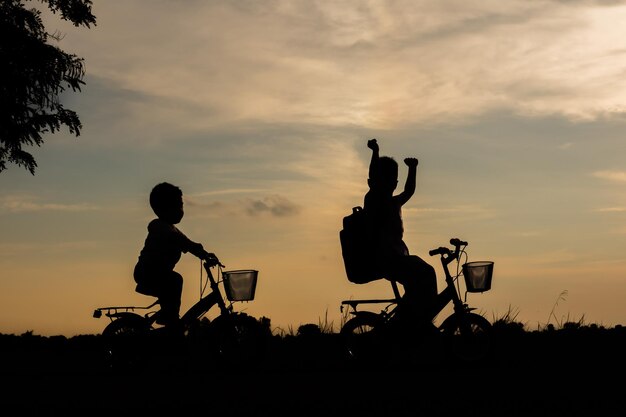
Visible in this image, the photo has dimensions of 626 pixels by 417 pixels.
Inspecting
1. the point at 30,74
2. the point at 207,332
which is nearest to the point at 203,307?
the point at 207,332

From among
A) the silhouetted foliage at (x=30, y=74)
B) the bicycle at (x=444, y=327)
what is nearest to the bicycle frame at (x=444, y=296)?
the bicycle at (x=444, y=327)

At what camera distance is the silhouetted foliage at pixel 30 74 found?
22.4 metres

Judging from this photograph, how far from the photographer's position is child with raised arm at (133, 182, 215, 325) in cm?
1083

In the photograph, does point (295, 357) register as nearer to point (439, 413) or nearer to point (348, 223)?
point (348, 223)

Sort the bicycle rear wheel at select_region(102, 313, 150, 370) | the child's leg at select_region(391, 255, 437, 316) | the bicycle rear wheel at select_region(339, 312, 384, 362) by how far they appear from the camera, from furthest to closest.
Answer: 1. the bicycle rear wheel at select_region(102, 313, 150, 370)
2. the bicycle rear wheel at select_region(339, 312, 384, 362)
3. the child's leg at select_region(391, 255, 437, 316)

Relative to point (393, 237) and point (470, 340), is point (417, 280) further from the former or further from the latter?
point (470, 340)

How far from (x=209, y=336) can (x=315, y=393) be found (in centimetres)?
304

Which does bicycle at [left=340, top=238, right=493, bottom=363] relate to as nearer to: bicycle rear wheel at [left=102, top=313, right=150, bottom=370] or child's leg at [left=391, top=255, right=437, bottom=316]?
child's leg at [left=391, top=255, right=437, bottom=316]

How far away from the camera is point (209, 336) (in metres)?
11.0

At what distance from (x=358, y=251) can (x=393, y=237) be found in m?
0.41

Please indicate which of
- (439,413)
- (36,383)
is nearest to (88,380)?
(36,383)

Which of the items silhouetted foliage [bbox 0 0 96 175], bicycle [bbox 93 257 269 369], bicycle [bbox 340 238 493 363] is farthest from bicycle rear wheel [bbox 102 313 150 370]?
silhouetted foliage [bbox 0 0 96 175]

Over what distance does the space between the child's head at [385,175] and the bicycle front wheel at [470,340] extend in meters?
1.58

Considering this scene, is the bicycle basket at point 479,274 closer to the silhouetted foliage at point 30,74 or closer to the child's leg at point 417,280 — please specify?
the child's leg at point 417,280
